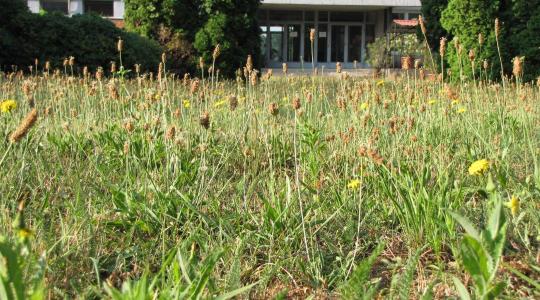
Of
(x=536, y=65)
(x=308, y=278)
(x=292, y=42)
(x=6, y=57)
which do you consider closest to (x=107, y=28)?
(x=6, y=57)

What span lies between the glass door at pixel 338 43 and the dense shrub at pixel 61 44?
19680mm

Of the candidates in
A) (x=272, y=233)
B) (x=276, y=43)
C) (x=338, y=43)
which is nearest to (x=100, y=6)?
(x=276, y=43)

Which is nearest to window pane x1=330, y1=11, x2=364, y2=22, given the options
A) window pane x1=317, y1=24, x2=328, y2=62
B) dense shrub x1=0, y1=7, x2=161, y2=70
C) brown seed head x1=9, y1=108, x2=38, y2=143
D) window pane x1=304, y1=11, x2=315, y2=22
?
window pane x1=317, y1=24, x2=328, y2=62

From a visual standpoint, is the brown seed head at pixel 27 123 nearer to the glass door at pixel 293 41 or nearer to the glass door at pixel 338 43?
the glass door at pixel 293 41

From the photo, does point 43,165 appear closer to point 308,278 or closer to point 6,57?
point 308,278

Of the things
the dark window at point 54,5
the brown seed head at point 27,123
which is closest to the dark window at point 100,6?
the dark window at point 54,5

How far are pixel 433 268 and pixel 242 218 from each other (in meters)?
0.81

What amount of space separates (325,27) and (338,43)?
1.04 m

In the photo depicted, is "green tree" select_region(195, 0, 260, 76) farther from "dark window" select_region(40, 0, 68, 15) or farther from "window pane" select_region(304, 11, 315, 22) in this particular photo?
"dark window" select_region(40, 0, 68, 15)

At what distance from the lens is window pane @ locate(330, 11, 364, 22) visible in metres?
29.7

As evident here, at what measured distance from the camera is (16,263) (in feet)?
4.33

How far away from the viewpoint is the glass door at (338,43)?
2936 centimetres

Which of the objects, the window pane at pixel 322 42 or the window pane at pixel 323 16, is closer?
the window pane at pixel 322 42

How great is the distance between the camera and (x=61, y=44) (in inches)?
412
